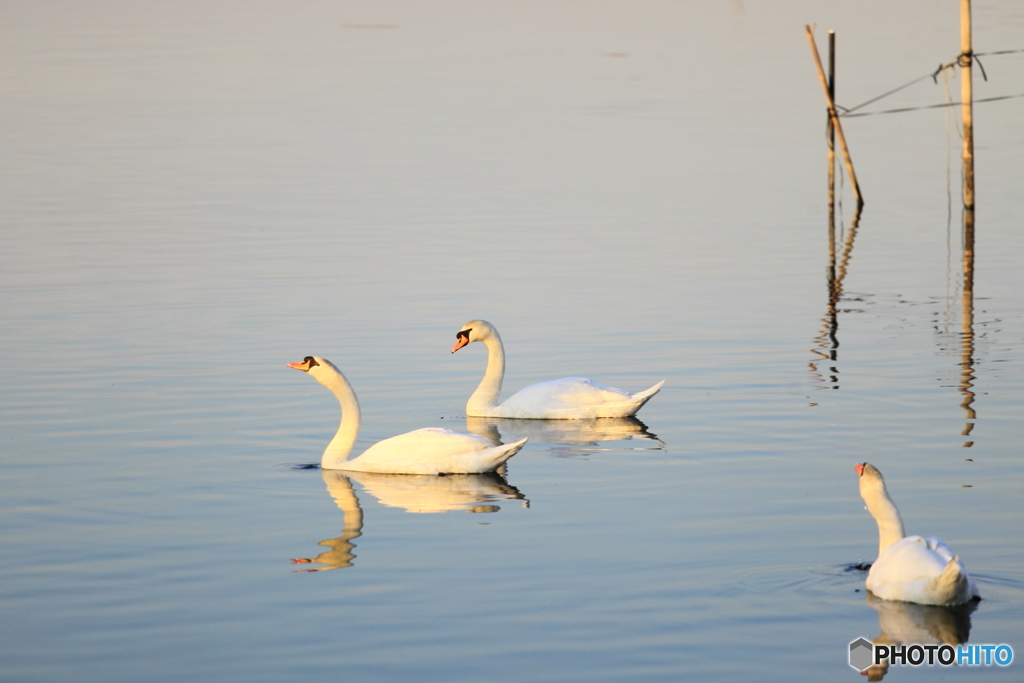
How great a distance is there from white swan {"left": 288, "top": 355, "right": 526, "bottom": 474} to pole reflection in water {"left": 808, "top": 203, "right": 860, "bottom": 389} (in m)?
4.67

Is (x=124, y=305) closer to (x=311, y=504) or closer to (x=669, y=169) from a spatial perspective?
(x=311, y=504)

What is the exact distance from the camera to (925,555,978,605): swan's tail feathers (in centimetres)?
887

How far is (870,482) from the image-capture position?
9.93m

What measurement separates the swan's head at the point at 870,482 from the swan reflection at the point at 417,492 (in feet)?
9.82

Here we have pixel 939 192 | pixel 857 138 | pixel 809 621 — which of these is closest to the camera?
pixel 809 621

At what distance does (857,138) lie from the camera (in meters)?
41.5

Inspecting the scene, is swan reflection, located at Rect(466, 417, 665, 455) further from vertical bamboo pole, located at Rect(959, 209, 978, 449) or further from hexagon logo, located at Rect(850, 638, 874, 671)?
hexagon logo, located at Rect(850, 638, 874, 671)

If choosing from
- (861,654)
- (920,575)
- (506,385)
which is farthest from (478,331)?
(861,654)

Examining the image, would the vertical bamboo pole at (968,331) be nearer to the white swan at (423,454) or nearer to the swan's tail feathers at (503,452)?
the swan's tail feathers at (503,452)

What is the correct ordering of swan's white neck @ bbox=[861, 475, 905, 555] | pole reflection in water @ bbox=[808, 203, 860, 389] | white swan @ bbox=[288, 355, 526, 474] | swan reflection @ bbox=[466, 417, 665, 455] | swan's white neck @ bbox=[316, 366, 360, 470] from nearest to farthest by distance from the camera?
swan's white neck @ bbox=[861, 475, 905, 555]
white swan @ bbox=[288, 355, 526, 474]
swan's white neck @ bbox=[316, 366, 360, 470]
swan reflection @ bbox=[466, 417, 665, 455]
pole reflection in water @ bbox=[808, 203, 860, 389]

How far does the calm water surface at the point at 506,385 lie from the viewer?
30.8ft

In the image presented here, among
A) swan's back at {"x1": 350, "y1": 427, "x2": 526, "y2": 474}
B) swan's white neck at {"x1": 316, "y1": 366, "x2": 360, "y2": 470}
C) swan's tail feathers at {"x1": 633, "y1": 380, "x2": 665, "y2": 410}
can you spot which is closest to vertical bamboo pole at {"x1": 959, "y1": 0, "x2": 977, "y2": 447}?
swan's tail feathers at {"x1": 633, "y1": 380, "x2": 665, "y2": 410}

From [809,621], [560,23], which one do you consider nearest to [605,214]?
[809,621]

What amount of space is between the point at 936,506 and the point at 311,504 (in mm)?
4660
